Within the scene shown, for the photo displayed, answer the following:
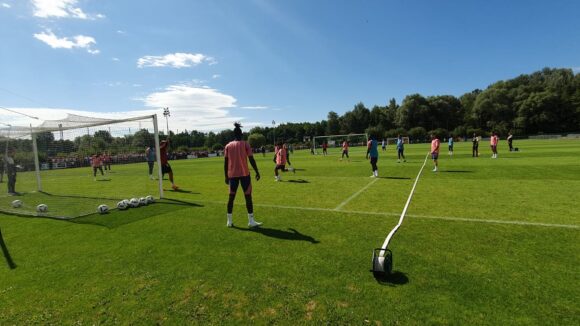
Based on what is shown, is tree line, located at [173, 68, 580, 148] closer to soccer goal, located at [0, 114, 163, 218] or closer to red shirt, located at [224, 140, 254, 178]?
soccer goal, located at [0, 114, 163, 218]

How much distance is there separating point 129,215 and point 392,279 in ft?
24.0

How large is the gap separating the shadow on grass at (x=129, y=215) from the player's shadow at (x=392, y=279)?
635 centimetres

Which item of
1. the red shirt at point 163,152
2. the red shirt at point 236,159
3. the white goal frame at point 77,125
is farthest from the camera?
the red shirt at point 163,152

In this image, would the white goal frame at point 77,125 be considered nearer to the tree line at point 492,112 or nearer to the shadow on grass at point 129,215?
the shadow on grass at point 129,215

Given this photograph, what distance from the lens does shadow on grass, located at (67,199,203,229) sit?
25.7ft

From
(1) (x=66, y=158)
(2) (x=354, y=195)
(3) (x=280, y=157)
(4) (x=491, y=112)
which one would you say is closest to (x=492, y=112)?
(4) (x=491, y=112)

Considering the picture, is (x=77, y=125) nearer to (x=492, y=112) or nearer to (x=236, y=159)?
(x=236, y=159)

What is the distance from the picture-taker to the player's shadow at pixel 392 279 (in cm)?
407

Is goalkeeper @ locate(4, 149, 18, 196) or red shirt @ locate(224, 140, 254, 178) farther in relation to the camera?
goalkeeper @ locate(4, 149, 18, 196)

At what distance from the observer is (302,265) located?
4750 mm

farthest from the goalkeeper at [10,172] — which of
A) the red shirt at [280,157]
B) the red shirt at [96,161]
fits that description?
the red shirt at [280,157]

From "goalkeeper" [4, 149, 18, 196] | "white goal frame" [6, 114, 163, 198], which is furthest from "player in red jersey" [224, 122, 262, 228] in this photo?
"goalkeeper" [4, 149, 18, 196]

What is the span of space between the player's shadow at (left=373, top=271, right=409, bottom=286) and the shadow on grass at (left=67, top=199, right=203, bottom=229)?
20.8ft

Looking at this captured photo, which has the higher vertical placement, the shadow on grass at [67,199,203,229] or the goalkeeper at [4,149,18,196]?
the goalkeeper at [4,149,18,196]
